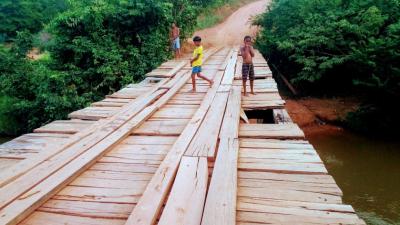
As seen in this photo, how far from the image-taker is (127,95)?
6285 millimetres

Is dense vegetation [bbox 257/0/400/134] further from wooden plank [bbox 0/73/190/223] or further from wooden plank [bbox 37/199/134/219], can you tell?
wooden plank [bbox 37/199/134/219]

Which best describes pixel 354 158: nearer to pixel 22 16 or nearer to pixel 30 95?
pixel 30 95

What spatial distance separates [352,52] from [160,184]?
361 inches

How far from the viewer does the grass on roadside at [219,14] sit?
69.3 feet

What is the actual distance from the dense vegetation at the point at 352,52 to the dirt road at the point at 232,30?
492 centimetres

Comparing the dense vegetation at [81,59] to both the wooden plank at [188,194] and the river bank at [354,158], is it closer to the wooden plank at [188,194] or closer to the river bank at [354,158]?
the river bank at [354,158]

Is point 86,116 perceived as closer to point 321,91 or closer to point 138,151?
point 138,151

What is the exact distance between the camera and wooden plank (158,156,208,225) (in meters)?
2.26

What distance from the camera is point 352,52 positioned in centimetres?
1015

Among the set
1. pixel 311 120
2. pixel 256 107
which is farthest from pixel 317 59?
pixel 256 107

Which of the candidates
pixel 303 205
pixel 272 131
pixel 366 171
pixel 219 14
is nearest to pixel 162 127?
pixel 272 131

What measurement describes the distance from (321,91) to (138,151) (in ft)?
33.2

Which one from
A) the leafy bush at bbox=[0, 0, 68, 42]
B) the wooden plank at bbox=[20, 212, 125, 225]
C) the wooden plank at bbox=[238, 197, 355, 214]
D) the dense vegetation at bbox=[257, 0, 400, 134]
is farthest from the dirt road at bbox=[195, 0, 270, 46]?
the wooden plank at bbox=[20, 212, 125, 225]

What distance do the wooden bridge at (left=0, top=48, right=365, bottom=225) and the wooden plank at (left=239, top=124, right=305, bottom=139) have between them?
0.04 ft
